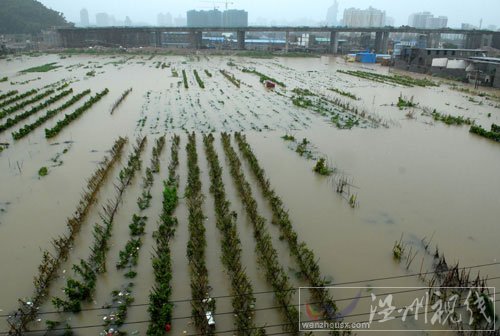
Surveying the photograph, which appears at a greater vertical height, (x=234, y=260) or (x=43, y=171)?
(x=43, y=171)

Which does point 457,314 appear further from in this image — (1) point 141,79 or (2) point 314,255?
(1) point 141,79

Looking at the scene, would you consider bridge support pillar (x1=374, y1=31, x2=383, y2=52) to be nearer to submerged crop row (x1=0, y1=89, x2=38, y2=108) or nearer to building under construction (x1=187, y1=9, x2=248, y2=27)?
submerged crop row (x1=0, y1=89, x2=38, y2=108)

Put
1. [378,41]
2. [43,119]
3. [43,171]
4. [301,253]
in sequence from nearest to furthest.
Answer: [301,253]
[43,171]
[43,119]
[378,41]

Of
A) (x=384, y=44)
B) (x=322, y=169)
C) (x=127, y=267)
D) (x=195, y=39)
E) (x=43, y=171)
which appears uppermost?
(x=195, y=39)

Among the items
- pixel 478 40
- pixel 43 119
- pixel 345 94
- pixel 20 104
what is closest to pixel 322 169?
pixel 43 119

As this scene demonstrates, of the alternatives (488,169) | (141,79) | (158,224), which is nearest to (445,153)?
(488,169)

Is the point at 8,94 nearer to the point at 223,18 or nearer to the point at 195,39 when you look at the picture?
the point at 195,39
